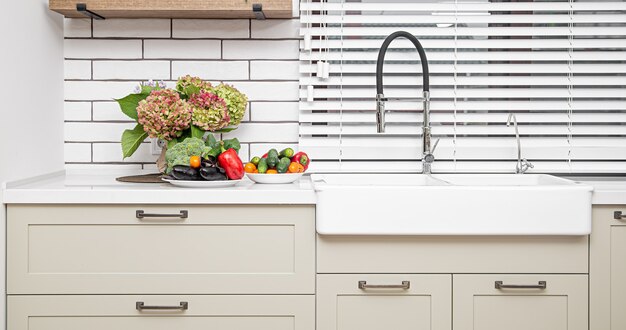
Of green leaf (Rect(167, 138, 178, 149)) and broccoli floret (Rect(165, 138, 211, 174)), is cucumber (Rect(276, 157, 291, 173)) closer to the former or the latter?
broccoli floret (Rect(165, 138, 211, 174))

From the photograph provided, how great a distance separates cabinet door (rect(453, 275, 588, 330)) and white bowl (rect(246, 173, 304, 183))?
0.63 meters

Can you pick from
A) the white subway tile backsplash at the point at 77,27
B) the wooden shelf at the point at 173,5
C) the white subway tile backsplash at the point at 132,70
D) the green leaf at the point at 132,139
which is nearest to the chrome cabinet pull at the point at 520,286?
the wooden shelf at the point at 173,5

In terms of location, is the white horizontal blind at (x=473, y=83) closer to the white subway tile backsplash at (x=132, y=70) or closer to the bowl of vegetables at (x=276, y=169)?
the bowl of vegetables at (x=276, y=169)

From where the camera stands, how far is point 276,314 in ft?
7.25

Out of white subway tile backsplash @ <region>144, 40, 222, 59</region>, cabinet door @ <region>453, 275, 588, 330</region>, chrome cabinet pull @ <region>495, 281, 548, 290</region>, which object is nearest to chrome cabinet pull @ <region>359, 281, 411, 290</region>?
cabinet door @ <region>453, 275, 588, 330</region>

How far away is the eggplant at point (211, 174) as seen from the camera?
230 centimetres

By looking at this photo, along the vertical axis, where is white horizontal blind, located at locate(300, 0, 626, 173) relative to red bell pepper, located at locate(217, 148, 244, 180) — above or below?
above

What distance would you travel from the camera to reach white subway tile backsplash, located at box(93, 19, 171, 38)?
9.15 ft

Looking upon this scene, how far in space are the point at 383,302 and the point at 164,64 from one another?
1300mm

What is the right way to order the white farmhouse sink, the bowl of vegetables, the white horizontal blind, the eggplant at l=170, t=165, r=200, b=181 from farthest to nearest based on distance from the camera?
the white horizontal blind
the bowl of vegetables
the eggplant at l=170, t=165, r=200, b=181
the white farmhouse sink

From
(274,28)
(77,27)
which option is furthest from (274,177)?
(77,27)

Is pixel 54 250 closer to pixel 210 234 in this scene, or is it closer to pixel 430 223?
pixel 210 234

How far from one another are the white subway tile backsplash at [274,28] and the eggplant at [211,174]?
2.37 ft

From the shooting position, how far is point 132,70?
9.18ft
